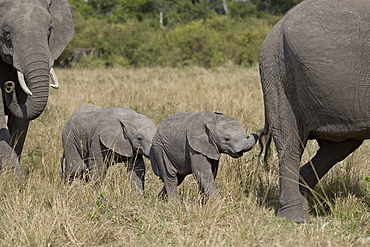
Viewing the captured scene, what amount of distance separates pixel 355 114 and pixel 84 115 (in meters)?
2.73

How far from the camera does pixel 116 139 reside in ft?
15.7

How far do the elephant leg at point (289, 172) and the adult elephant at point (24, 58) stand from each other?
75.7 inches

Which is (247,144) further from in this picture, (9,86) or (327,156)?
(9,86)

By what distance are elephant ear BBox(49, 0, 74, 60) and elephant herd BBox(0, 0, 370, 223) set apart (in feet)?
0.03

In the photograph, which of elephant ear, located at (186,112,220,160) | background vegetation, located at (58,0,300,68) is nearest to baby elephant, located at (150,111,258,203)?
elephant ear, located at (186,112,220,160)

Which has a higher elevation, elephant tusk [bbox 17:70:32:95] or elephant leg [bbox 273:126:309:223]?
elephant tusk [bbox 17:70:32:95]

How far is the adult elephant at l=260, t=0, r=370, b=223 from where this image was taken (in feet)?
11.5

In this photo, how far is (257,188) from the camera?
4648mm

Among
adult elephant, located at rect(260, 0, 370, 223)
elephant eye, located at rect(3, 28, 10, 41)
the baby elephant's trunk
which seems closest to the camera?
adult elephant, located at rect(260, 0, 370, 223)

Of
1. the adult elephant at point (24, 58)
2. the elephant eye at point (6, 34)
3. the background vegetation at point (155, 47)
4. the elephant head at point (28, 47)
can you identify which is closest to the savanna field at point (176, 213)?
the adult elephant at point (24, 58)

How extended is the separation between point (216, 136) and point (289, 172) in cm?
64

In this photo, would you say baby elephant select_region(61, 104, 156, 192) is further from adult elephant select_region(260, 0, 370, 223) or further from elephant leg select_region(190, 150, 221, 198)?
adult elephant select_region(260, 0, 370, 223)

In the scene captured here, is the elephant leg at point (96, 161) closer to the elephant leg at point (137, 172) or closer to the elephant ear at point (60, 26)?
the elephant leg at point (137, 172)

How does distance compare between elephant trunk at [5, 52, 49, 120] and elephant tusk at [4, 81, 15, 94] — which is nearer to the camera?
elephant trunk at [5, 52, 49, 120]
